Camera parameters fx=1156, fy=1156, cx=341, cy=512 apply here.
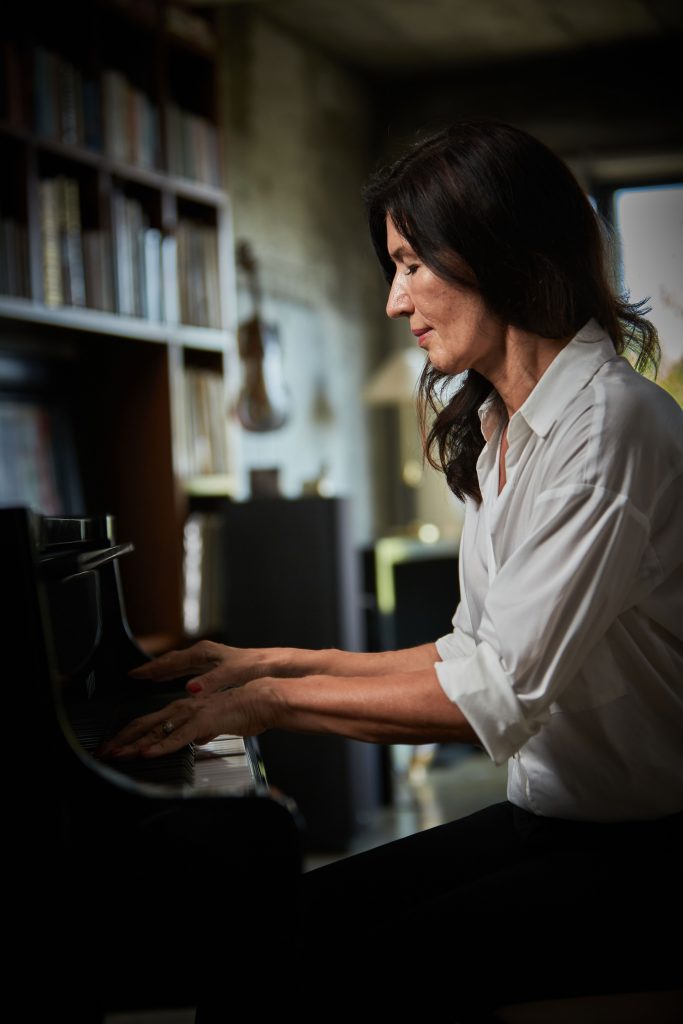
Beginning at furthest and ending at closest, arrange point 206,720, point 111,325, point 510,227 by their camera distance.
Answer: point 111,325 < point 510,227 < point 206,720

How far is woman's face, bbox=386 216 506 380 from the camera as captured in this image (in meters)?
1.34

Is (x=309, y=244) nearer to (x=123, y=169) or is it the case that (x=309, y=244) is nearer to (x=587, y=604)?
(x=123, y=169)

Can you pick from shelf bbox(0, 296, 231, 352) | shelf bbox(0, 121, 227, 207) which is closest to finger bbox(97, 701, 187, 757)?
shelf bbox(0, 296, 231, 352)

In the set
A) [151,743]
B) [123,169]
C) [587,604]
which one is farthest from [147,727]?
[123,169]

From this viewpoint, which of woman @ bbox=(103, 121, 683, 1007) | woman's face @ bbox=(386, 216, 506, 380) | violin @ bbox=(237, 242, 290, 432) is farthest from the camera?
violin @ bbox=(237, 242, 290, 432)

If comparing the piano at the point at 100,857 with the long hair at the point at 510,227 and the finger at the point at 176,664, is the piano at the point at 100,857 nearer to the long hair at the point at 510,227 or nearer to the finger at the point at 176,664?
the finger at the point at 176,664

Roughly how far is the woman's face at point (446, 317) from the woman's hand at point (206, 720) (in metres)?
0.46

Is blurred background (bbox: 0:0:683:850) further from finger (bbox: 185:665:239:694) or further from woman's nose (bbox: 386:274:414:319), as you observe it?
finger (bbox: 185:665:239:694)

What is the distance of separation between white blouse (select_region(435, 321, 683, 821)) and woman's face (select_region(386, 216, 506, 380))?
0.11 meters

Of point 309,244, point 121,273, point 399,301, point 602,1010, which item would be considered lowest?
point 602,1010

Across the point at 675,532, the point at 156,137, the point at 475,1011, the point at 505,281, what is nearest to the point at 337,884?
the point at 475,1011

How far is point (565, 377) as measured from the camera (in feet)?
4.09

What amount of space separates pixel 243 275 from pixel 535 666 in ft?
11.9

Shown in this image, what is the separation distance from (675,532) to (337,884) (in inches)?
23.0
